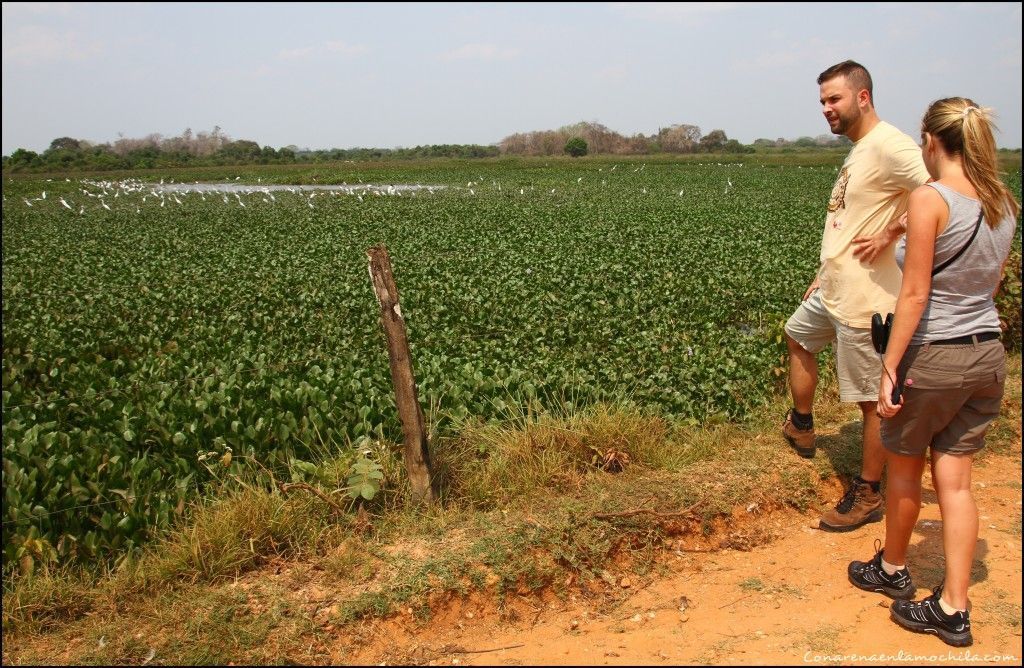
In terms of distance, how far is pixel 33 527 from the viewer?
3.75 m

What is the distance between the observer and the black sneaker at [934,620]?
284 cm

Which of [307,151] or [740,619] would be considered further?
[307,151]

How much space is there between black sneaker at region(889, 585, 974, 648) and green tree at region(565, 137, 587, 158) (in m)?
84.0

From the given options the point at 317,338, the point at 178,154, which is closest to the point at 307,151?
the point at 178,154

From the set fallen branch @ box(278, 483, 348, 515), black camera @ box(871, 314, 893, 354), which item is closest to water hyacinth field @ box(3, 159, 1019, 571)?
fallen branch @ box(278, 483, 348, 515)

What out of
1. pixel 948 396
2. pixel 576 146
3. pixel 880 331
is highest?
pixel 576 146

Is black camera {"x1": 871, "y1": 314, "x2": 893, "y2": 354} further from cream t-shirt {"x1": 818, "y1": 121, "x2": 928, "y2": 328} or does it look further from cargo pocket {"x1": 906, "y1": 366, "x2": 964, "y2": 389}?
cream t-shirt {"x1": 818, "y1": 121, "x2": 928, "y2": 328}

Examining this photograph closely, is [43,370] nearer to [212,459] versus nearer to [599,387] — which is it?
[212,459]

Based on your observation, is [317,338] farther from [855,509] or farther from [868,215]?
[868,215]

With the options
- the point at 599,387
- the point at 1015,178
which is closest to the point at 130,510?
the point at 599,387

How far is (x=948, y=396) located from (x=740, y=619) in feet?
4.03

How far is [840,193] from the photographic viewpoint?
3.80 m

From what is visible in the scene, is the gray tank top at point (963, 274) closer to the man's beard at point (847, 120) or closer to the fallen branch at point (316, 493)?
the man's beard at point (847, 120)

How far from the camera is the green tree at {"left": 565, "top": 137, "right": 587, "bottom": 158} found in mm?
85000
